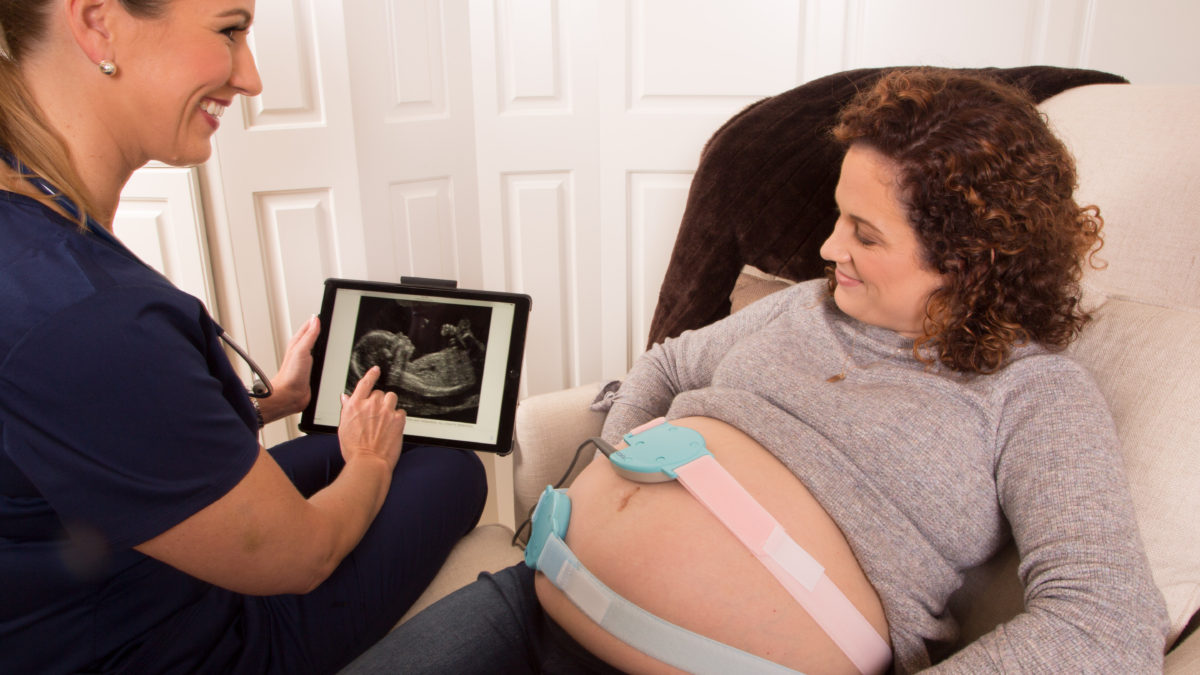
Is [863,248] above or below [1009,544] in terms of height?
above

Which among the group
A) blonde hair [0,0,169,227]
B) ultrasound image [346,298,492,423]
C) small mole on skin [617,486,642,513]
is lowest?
small mole on skin [617,486,642,513]

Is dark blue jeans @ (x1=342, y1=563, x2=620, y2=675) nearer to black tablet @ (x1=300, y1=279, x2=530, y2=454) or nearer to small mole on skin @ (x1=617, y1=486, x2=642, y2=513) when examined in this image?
small mole on skin @ (x1=617, y1=486, x2=642, y2=513)

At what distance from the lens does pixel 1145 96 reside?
1068 millimetres

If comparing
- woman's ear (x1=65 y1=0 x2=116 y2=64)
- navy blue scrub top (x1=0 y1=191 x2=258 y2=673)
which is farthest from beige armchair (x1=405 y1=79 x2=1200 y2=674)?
woman's ear (x1=65 y1=0 x2=116 y2=64)

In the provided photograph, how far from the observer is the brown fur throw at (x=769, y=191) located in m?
1.28

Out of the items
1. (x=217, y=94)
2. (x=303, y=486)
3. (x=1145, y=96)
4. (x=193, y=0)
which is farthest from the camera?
(x=303, y=486)

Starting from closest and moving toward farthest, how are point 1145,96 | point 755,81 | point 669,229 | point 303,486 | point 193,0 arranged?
point 193,0 → point 1145,96 → point 303,486 → point 755,81 → point 669,229

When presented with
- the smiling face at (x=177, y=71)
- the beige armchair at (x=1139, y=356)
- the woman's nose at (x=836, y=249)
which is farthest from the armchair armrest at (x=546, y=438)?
the smiling face at (x=177, y=71)

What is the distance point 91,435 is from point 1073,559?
33.6 inches

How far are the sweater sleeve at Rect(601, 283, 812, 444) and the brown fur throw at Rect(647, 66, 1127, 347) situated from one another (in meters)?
0.15

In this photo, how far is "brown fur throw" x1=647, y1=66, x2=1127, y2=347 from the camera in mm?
1284

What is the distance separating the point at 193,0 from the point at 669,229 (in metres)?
1.42

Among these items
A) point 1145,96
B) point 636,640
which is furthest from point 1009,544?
point 1145,96

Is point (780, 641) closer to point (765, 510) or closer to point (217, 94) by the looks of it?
point (765, 510)
